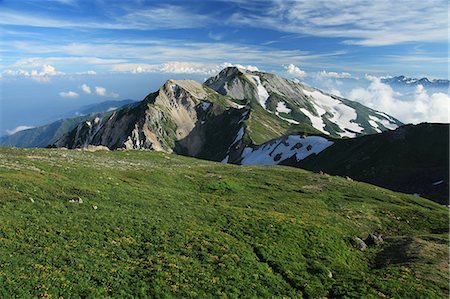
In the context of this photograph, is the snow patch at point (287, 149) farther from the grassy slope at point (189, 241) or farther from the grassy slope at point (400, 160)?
the grassy slope at point (189, 241)

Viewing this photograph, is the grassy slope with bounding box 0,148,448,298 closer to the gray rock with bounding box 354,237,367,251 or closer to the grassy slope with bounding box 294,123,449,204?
the gray rock with bounding box 354,237,367,251

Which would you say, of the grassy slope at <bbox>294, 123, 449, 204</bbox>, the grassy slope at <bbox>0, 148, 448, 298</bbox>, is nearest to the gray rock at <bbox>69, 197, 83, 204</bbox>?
the grassy slope at <bbox>0, 148, 448, 298</bbox>

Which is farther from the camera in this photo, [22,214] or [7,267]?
[22,214]

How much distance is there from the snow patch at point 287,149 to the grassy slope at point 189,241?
10076 cm

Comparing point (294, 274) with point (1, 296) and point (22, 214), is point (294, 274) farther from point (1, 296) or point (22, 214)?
point (22, 214)

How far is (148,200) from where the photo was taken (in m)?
44.8

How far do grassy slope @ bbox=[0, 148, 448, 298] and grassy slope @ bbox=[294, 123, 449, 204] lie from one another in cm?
4939

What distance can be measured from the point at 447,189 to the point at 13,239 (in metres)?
102

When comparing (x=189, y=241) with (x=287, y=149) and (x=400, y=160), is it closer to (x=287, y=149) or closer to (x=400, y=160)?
(x=400, y=160)

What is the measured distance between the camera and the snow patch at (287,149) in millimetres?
159375

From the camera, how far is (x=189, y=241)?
32.9m

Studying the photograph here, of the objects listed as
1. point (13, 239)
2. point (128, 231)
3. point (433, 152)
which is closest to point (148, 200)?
point (128, 231)

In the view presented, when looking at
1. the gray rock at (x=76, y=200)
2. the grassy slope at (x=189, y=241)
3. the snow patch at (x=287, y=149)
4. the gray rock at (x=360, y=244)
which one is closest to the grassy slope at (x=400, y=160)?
the snow patch at (x=287, y=149)

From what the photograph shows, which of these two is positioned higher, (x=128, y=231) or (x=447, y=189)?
(x=128, y=231)
